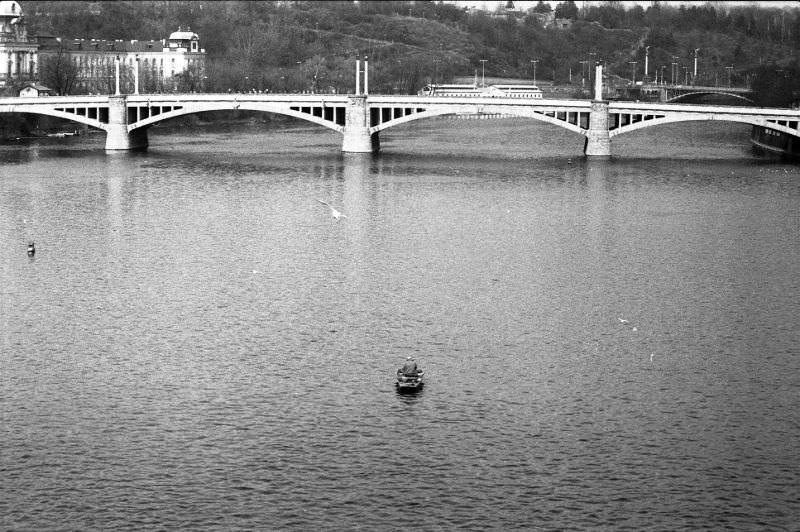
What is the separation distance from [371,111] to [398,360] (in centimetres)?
6245

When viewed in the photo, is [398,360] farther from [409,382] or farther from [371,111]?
[371,111]

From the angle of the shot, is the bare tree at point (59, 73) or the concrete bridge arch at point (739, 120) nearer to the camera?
the concrete bridge arch at point (739, 120)

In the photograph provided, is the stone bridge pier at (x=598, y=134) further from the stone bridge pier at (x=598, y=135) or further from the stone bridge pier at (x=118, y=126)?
the stone bridge pier at (x=118, y=126)

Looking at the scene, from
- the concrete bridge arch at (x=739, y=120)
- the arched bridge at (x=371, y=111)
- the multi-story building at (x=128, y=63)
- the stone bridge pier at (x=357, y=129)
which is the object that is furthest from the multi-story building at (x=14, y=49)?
the concrete bridge arch at (x=739, y=120)

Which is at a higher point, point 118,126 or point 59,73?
point 59,73

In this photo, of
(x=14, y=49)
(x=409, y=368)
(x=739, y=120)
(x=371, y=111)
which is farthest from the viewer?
(x=14, y=49)

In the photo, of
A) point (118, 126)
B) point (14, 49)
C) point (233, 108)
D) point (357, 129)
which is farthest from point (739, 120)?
point (14, 49)

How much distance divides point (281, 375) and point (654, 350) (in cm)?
1046

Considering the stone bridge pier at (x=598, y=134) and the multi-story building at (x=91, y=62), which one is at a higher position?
the multi-story building at (x=91, y=62)

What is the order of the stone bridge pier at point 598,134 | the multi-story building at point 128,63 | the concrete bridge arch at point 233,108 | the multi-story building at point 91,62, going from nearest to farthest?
1. the stone bridge pier at point 598,134
2. the concrete bridge arch at point 233,108
3. the multi-story building at point 91,62
4. the multi-story building at point 128,63

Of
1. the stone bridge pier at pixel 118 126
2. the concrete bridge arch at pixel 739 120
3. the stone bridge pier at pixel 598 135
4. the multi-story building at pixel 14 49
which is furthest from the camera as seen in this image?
the multi-story building at pixel 14 49

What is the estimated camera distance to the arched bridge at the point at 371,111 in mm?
89562

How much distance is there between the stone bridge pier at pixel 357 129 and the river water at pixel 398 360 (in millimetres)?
24074

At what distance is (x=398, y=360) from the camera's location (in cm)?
3850
